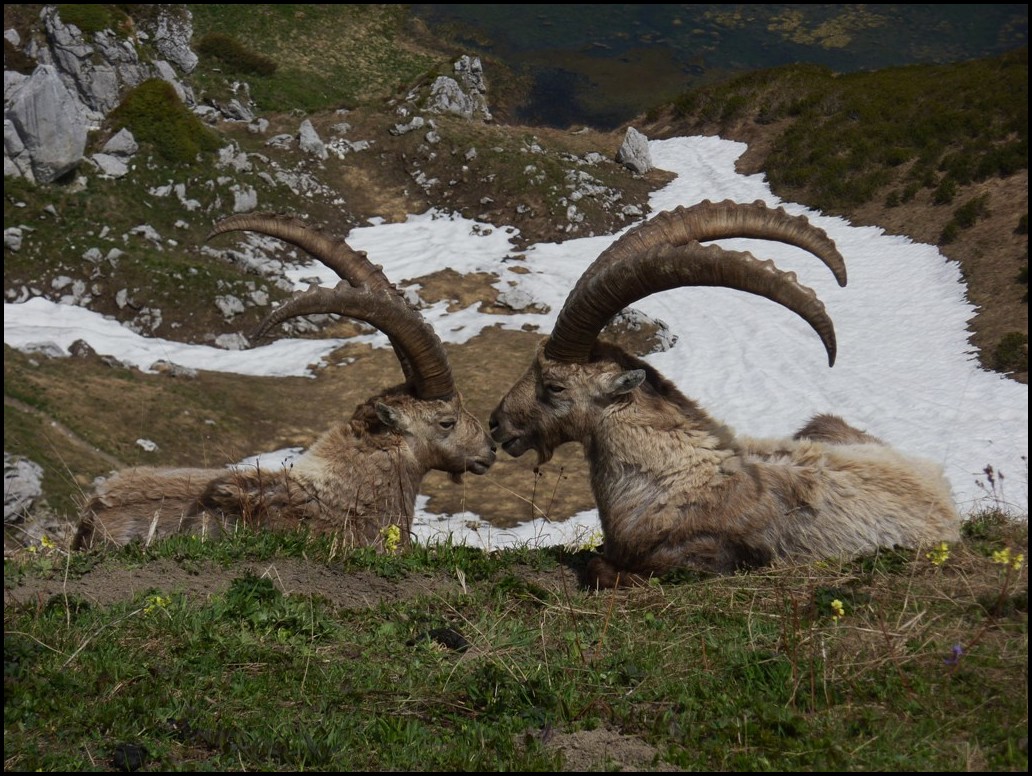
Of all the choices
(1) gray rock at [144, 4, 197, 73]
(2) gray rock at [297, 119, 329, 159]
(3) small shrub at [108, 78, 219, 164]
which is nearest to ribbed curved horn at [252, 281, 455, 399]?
(3) small shrub at [108, 78, 219, 164]

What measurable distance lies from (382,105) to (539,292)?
21.7 meters

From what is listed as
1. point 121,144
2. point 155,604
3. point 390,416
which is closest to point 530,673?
point 155,604

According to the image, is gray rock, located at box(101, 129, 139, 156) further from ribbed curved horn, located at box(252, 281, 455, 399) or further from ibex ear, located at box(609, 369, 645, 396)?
ibex ear, located at box(609, 369, 645, 396)

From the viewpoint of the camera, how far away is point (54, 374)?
25641 millimetres

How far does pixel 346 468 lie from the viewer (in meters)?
9.48

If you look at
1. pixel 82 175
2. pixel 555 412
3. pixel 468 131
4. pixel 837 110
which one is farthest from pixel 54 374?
pixel 837 110

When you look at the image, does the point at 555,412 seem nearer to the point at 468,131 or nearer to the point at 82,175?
the point at 82,175

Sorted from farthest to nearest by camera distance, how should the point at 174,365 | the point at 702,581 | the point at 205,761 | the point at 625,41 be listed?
the point at 625,41, the point at 174,365, the point at 702,581, the point at 205,761

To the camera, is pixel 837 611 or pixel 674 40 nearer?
pixel 837 611

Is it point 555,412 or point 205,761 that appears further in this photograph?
point 555,412

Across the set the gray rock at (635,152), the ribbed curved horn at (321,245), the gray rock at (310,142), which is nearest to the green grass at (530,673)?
the ribbed curved horn at (321,245)

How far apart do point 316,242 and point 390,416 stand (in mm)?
1999

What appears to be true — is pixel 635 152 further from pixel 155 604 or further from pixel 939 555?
pixel 155 604

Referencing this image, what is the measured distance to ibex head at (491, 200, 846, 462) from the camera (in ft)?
24.0
